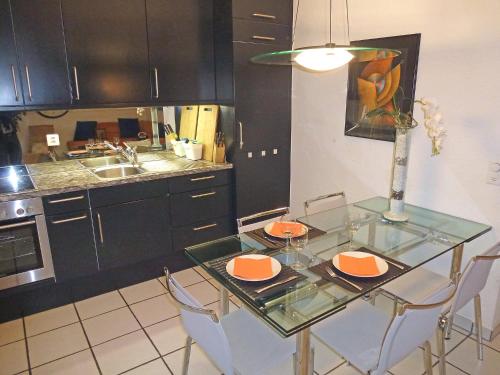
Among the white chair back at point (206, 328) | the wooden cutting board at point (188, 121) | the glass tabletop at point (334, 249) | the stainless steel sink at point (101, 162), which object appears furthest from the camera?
the wooden cutting board at point (188, 121)

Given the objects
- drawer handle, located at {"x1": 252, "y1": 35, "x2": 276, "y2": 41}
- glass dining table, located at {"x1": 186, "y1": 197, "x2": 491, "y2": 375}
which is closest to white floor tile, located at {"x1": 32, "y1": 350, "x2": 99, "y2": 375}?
glass dining table, located at {"x1": 186, "y1": 197, "x2": 491, "y2": 375}

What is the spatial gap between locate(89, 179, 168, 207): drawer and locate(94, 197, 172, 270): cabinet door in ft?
0.13

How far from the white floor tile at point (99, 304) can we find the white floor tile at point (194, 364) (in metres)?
0.73

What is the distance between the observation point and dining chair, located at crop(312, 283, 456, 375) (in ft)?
4.32

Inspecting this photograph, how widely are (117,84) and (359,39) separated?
6.02 ft

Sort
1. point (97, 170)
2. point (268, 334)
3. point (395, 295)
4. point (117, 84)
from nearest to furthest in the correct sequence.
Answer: point (268, 334), point (395, 295), point (117, 84), point (97, 170)

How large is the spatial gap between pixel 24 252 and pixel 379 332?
224 cm

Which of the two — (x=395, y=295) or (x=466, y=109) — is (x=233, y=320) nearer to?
(x=395, y=295)

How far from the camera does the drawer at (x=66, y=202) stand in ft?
7.79

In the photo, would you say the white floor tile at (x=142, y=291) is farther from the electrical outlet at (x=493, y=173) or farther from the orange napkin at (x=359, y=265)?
the electrical outlet at (x=493, y=173)

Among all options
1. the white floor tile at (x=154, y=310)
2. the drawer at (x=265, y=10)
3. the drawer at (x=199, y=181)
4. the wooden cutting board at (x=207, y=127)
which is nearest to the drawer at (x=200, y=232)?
the drawer at (x=199, y=181)

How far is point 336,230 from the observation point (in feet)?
6.89

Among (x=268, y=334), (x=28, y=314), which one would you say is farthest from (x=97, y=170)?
(x=268, y=334)

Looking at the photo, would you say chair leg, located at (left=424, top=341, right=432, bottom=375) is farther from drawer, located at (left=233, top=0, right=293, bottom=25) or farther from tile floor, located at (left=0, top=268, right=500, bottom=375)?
drawer, located at (left=233, top=0, right=293, bottom=25)
